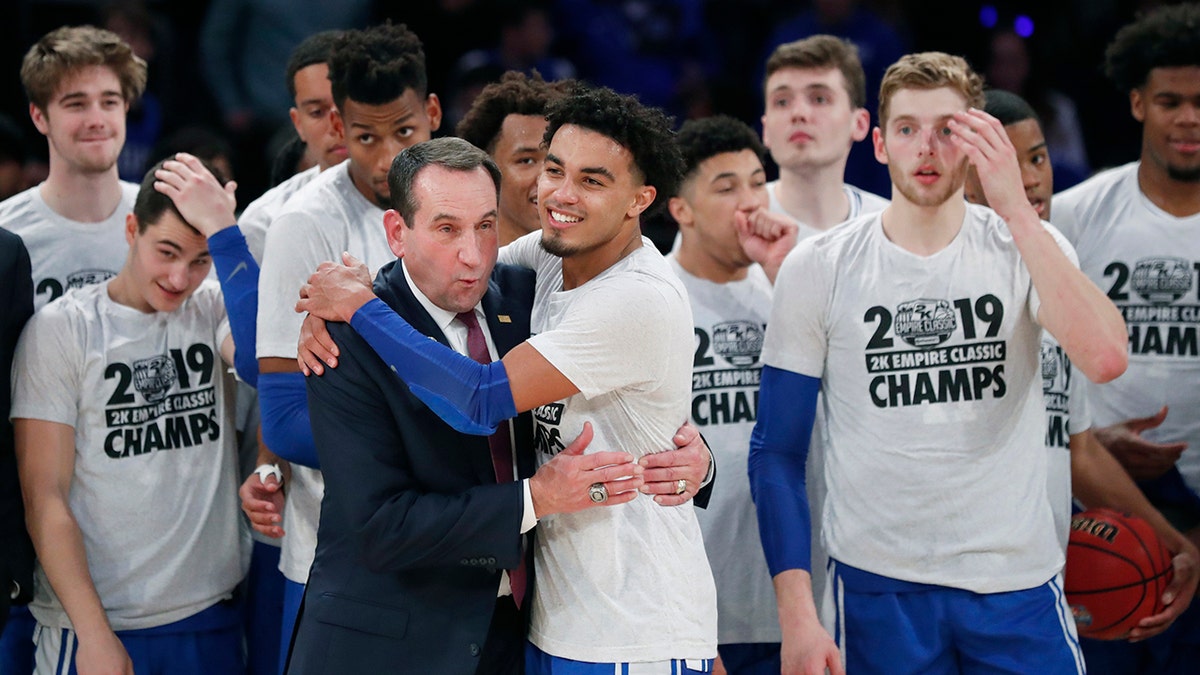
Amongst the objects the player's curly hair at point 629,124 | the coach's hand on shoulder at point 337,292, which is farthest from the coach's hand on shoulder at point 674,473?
the coach's hand on shoulder at point 337,292

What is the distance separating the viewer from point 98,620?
4.46 meters

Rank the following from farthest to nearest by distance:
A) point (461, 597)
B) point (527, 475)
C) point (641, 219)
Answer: point (641, 219) < point (527, 475) < point (461, 597)

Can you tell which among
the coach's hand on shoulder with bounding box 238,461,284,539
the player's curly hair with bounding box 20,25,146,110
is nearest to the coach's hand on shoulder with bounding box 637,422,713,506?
the coach's hand on shoulder with bounding box 238,461,284,539

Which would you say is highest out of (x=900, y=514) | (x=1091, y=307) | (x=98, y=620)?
(x=1091, y=307)

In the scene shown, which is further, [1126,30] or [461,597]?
A: [1126,30]

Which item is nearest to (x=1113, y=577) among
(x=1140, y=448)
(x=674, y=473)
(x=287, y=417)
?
(x=1140, y=448)

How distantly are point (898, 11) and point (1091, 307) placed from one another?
6.31 m

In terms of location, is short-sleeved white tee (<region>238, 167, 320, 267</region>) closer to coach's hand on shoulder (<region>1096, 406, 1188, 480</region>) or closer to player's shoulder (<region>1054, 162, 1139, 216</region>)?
player's shoulder (<region>1054, 162, 1139, 216</region>)

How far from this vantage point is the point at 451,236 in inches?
149

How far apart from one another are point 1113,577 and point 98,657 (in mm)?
3434

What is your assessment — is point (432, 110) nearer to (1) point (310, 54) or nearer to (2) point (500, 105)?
(2) point (500, 105)

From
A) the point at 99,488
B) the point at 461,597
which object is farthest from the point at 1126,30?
the point at 99,488

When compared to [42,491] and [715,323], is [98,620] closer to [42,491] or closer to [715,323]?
[42,491]

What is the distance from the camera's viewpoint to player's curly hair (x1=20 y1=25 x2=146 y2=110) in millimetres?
5367
